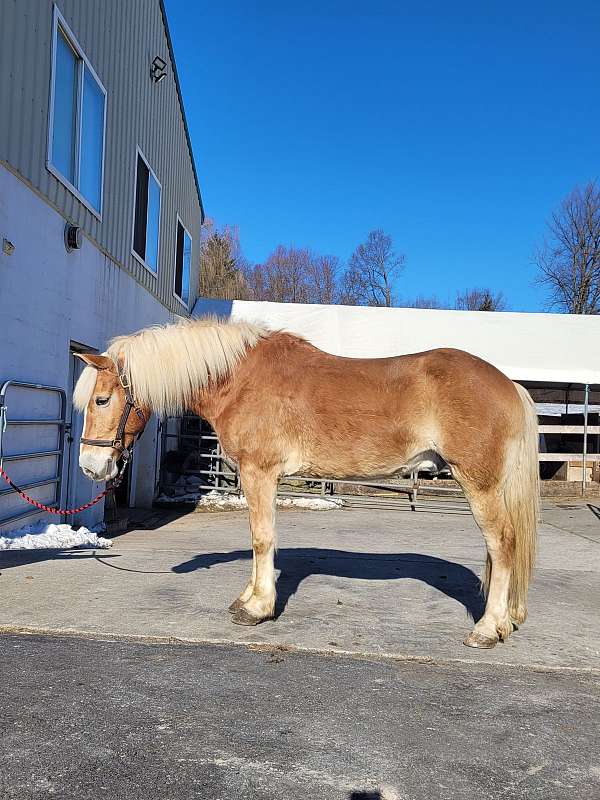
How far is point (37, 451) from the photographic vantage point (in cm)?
661

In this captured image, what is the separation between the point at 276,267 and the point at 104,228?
32600mm

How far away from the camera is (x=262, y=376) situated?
3920 mm

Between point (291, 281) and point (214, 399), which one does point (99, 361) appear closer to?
point (214, 399)

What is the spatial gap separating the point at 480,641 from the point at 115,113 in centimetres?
859

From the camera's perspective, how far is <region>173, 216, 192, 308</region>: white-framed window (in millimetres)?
14416

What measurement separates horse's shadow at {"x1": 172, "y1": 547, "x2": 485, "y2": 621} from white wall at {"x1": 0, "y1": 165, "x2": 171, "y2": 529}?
221cm

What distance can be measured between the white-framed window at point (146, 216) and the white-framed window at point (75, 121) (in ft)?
5.78

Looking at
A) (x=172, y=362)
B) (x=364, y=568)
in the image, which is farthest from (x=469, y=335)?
(x=172, y=362)

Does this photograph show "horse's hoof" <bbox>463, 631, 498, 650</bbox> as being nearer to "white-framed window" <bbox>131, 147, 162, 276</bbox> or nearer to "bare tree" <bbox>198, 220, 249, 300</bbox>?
"white-framed window" <bbox>131, 147, 162, 276</bbox>

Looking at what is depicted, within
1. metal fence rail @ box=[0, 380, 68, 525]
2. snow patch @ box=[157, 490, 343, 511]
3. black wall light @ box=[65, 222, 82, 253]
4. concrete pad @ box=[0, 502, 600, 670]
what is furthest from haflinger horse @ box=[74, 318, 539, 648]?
snow patch @ box=[157, 490, 343, 511]

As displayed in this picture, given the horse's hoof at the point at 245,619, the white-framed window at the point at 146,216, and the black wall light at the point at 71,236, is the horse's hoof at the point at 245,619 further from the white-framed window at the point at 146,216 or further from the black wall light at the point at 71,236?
the white-framed window at the point at 146,216

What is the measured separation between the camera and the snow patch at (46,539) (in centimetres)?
Answer: 577

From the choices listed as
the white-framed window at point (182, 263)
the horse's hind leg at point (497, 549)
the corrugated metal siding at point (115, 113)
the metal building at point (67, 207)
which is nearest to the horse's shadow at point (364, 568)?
the horse's hind leg at point (497, 549)

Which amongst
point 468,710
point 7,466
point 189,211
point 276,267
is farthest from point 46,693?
point 276,267
